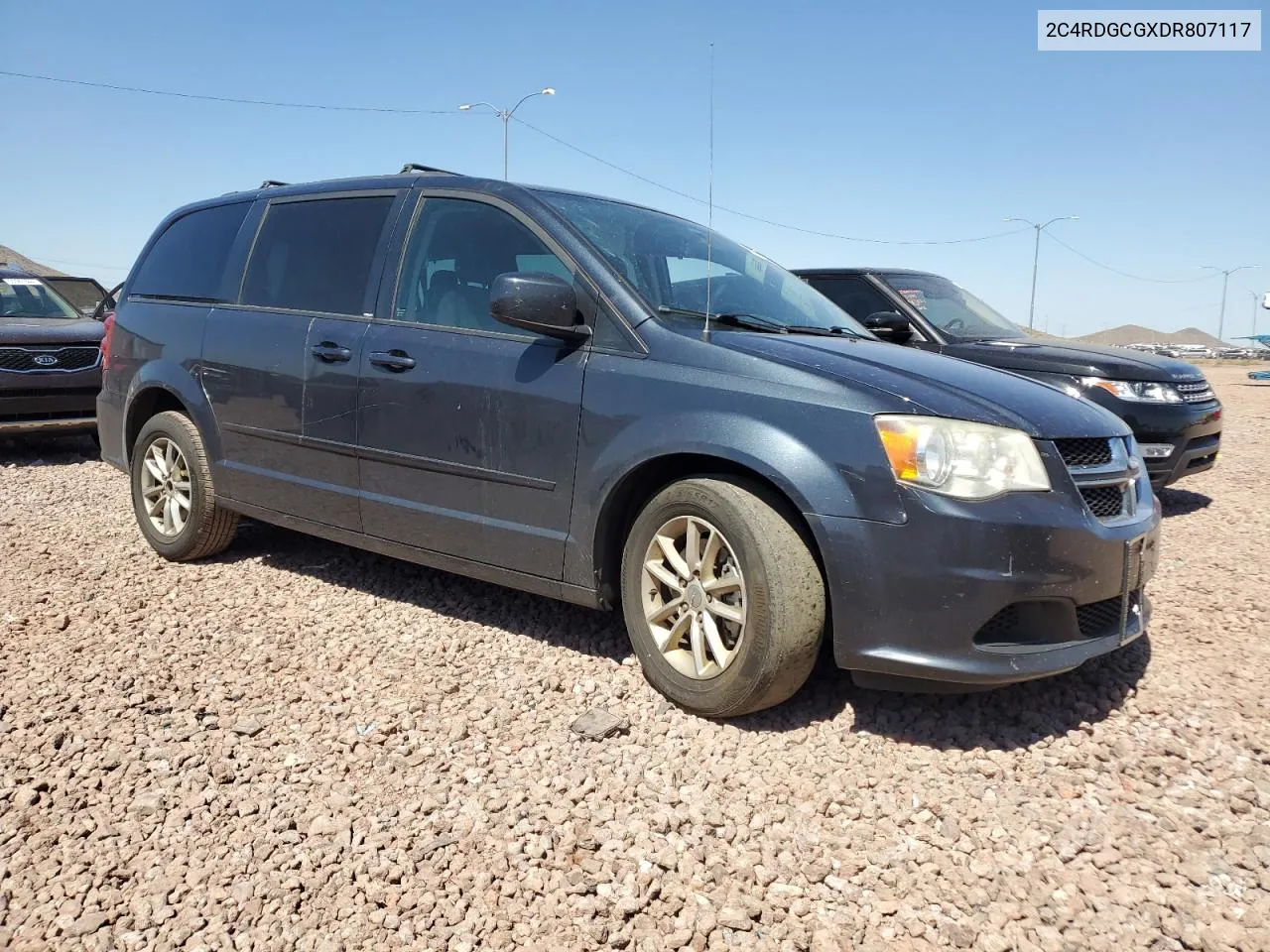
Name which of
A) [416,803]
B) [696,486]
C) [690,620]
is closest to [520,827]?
[416,803]

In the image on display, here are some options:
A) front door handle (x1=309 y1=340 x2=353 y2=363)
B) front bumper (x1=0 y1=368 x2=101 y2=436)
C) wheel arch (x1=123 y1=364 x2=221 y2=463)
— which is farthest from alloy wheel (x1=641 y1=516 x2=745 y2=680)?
front bumper (x1=0 y1=368 x2=101 y2=436)

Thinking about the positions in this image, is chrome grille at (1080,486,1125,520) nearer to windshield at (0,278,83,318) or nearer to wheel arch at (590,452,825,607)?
wheel arch at (590,452,825,607)

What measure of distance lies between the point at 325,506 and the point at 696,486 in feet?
6.38

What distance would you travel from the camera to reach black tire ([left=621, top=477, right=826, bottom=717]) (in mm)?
Result: 2801

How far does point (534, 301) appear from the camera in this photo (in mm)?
3193

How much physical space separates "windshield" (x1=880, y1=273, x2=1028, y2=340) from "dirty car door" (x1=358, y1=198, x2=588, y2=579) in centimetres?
428

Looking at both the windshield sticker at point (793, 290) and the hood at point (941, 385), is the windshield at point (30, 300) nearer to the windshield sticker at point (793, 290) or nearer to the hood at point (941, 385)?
the windshield sticker at point (793, 290)

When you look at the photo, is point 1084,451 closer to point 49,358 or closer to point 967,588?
point 967,588

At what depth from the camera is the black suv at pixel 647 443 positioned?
2691 millimetres

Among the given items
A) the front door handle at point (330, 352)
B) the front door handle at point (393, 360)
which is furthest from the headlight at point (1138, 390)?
the front door handle at point (330, 352)

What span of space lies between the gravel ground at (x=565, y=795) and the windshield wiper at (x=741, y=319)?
1.33 metres

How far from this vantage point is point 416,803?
2545 mm

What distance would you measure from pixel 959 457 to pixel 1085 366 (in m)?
4.26

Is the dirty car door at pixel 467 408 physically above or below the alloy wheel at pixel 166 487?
above
